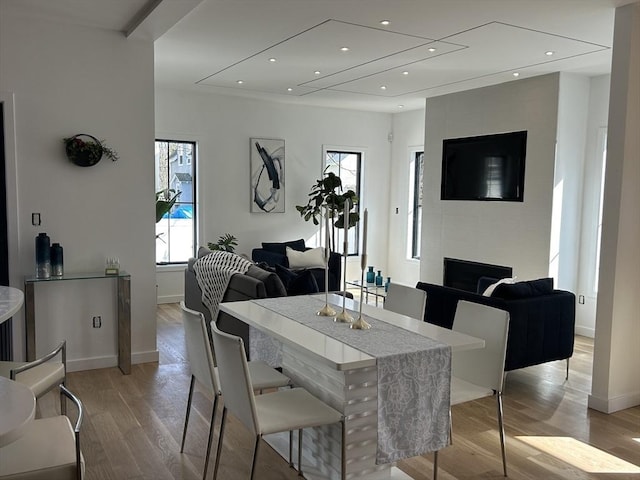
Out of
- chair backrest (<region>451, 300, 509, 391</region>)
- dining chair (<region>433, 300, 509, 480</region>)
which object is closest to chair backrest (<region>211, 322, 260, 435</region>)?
dining chair (<region>433, 300, 509, 480</region>)

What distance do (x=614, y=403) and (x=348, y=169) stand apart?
19.0 feet

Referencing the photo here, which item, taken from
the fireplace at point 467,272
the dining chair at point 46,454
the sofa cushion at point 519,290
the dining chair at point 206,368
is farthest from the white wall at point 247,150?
the dining chair at point 46,454

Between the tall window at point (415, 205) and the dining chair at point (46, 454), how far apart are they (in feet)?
23.8

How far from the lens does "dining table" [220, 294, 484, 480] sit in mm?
2434

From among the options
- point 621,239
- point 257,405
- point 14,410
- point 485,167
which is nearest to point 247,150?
point 485,167

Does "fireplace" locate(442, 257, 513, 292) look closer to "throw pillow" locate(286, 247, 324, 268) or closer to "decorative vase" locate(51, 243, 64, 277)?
"throw pillow" locate(286, 247, 324, 268)

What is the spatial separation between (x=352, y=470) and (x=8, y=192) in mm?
3352

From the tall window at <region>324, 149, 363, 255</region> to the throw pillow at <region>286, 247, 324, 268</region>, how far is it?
1.47 metres

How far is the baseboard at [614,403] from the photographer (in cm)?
397

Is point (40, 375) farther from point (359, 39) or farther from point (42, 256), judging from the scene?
point (359, 39)

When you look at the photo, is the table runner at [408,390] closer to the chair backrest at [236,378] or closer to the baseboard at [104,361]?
the chair backrest at [236,378]

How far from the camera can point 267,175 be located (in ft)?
26.8

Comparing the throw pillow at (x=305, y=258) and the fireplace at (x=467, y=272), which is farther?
the throw pillow at (x=305, y=258)

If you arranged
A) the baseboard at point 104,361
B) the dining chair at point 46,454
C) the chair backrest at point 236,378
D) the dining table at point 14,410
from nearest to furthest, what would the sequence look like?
the dining table at point 14,410, the dining chair at point 46,454, the chair backrest at point 236,378, the baseboard at point 104,361
